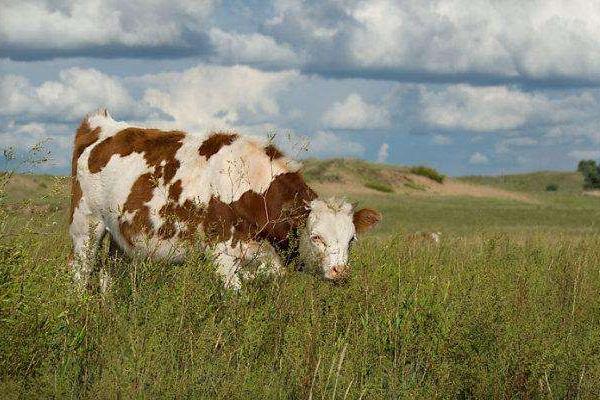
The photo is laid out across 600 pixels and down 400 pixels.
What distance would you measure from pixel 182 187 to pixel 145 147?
1.21 m

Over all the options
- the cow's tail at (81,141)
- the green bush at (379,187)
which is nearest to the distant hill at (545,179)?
the green bush at (379,187)

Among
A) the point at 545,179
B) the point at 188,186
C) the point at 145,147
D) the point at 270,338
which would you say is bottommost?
the point at 545,179

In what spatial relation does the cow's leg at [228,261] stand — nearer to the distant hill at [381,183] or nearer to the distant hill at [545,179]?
the distant hill at [381,183]

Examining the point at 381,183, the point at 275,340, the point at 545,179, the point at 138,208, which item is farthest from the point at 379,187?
the point at 545,179

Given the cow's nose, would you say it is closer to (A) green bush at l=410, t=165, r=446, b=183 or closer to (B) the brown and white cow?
(B) the brown and white cow

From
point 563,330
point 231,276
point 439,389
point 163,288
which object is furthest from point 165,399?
point 563,330

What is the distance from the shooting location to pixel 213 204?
32.0 feet

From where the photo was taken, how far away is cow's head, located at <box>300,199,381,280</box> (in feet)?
29.1

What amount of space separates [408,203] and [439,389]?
4505 centimetres

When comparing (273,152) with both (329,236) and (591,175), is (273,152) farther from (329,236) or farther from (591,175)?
(591,175)

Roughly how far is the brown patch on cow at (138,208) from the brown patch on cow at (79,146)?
1194mm

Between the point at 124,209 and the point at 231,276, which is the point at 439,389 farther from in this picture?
the point at 124,209

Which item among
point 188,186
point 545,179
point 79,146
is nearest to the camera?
point 188,186

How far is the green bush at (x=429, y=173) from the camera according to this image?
70.4 meters
